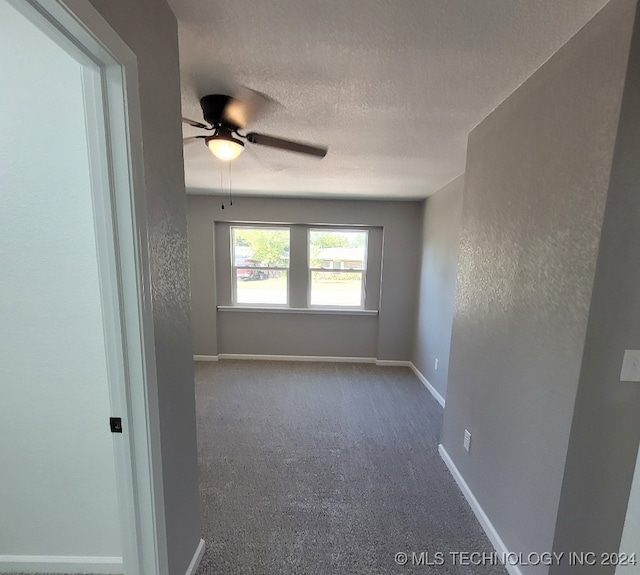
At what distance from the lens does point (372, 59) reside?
4.30 feet

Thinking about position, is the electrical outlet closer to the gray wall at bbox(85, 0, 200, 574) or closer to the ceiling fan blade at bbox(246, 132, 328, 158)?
the gray wall at bbox(85, 0, 200, 574)

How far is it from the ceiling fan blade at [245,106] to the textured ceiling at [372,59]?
0.04m

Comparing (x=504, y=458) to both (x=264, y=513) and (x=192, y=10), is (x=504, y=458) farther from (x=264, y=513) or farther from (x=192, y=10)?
(x=192, y=10)

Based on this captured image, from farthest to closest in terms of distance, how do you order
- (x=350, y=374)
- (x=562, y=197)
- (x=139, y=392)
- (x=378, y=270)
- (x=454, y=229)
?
(x=378, y=270) → (x=350, y=374) → (x=454, y=229) → (x=562, y=197) → (x=139, y=392)

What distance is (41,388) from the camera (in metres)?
1.34

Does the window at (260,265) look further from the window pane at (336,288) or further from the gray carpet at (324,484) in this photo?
the gray carpet at (324,484)

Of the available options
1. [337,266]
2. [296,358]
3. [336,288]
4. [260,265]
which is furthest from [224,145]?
[296,358]

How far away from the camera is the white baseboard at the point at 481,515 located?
58.9 inches

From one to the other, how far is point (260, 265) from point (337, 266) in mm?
1095

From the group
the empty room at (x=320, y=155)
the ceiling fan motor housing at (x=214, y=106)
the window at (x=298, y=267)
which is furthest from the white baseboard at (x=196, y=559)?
the window at (x=298, y=267)

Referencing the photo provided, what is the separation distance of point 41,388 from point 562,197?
2.36 m

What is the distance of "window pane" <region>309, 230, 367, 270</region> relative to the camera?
427 cm

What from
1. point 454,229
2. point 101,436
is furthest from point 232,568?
point 454,229

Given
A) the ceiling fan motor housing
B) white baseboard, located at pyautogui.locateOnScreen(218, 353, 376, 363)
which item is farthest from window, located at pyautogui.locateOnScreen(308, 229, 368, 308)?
the ceiling fan motor housing
